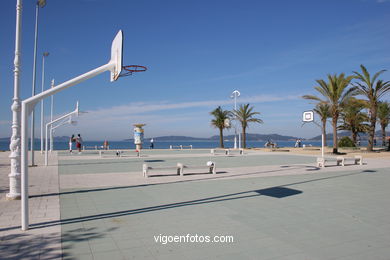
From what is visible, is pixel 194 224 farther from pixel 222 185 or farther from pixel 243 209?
pixel 222 185

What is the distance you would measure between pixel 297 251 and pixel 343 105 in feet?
89.2

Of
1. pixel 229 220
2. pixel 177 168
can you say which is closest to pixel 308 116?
pixel 177 168

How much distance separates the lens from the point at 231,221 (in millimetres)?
5770

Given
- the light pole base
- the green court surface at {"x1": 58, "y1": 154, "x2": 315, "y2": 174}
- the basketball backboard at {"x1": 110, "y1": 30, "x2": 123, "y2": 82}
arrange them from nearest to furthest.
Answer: the basketball backboard at {"x1": 110, "y1": 30, "x2": 123, "y2": 82}, the light pole base, the green court surface at {"x1": 58, "y1": 154, "x2": 315, "y2": 174}

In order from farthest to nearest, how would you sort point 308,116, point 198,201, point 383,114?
point 383,114
point 308,116
point 198,201

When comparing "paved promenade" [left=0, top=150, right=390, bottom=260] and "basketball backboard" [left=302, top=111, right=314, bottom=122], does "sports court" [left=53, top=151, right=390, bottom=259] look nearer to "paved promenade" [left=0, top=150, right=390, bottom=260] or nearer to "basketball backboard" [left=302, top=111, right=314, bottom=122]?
"paved promenade" [left=0, top=150, right=390, bottom=260]

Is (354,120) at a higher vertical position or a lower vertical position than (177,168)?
higher

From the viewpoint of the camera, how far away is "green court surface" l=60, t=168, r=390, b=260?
4.26m

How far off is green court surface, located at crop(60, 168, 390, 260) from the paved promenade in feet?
0.05

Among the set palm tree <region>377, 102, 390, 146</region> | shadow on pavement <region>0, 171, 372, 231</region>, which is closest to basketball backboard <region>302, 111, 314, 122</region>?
shadow on pavement <region>0, 171, 372, 231</region>

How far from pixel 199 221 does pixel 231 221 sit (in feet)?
2.03

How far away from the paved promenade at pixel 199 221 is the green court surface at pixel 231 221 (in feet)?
0.05

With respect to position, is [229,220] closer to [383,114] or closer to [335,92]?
[335,92]

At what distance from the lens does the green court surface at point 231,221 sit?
426cm
